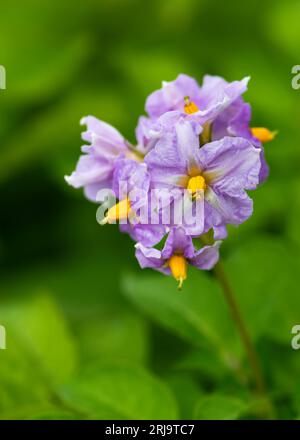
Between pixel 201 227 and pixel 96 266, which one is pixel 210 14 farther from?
pixel 201 227

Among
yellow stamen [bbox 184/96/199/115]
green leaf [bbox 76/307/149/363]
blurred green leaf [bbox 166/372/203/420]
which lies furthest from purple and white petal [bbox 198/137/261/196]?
green leaf [bbox 76/307/149/363]

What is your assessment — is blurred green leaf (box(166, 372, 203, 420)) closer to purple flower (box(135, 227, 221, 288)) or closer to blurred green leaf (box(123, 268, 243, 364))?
blurred green leaf (box(123, 268, 243, 364))

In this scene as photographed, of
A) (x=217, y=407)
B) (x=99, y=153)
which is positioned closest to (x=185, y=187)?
(x=99, y=153)

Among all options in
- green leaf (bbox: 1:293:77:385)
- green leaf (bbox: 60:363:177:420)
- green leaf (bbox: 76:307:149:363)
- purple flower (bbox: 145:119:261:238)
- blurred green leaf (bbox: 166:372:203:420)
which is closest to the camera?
purple flower (bbox: 145:119:261:238)

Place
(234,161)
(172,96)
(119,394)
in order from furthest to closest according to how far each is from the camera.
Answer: (119,394)
(172,96)
(234,161)

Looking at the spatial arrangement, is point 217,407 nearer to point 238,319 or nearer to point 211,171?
point 238,319
